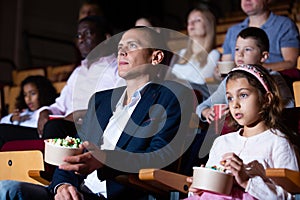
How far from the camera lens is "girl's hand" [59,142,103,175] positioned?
171 centimetres

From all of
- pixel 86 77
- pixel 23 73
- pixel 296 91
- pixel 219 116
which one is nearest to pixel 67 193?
pixel 219 116

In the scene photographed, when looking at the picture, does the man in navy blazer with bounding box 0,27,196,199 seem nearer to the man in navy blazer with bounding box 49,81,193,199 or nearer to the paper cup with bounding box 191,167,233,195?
the man in navy blazer with bounding box 49,81,193,199

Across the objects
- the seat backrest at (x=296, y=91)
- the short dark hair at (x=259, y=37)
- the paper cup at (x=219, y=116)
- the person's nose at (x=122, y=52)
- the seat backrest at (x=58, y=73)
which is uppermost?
the seat backrest at (x=58, y=73)

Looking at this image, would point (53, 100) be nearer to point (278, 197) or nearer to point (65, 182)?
point (65, 182)

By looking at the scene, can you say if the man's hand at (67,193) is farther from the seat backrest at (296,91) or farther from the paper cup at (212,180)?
the seat backrest at (296,91)

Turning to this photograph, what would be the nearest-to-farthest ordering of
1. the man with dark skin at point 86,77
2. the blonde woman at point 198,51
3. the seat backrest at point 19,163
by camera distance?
1. the seat backrest at point 19,163
2. the man with dark skin at point 86,77
3. the blonde woman at point 198,51

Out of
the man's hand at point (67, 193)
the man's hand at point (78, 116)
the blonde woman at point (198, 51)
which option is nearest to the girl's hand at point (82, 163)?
the man's hand at point (67, 193)

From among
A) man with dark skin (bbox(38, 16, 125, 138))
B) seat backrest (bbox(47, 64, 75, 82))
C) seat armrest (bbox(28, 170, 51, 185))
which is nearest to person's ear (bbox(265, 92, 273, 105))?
seat armrest (bbox(28, 170, 51, 185))

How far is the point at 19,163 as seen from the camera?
224 cm

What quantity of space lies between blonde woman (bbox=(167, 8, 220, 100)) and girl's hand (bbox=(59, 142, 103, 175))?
4.81 feet

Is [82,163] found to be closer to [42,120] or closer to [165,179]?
[165,179]

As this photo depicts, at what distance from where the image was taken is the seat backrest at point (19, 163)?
2197mm

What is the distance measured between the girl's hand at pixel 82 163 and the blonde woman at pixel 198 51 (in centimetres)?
147

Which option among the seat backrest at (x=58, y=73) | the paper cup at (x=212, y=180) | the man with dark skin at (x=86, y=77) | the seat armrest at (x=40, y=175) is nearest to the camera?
the paper cup at (x=212, y=180)
